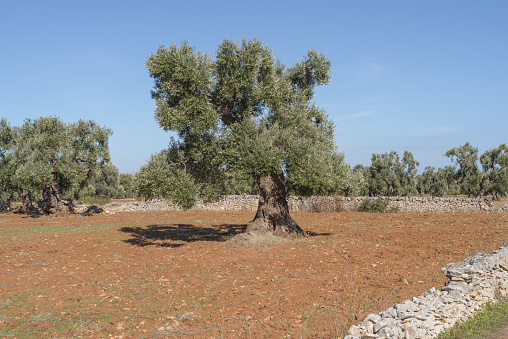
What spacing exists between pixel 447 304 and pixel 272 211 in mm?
13384

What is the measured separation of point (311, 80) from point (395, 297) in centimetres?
1710

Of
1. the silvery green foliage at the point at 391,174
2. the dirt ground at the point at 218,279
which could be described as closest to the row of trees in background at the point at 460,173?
the silvery green foliage at the point at 391,174

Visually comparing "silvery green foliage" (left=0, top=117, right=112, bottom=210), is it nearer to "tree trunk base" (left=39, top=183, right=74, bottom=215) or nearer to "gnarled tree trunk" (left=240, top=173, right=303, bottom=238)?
"tree trunk base" (left=39, top=183, right=74, bottom=215)

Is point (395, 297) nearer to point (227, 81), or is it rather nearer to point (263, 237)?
point (263, 237)

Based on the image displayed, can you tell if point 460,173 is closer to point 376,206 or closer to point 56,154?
point 376,206

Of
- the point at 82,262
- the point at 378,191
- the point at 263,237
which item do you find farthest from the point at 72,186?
the point at 378,191

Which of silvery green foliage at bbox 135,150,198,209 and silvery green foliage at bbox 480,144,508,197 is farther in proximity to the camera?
silvery green foliage at bbox 480,144,508,197

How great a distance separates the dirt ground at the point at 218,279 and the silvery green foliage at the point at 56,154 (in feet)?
38.7

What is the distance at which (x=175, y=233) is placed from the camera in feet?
92.2

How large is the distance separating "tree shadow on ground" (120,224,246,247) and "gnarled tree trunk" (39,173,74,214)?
14.8 meters

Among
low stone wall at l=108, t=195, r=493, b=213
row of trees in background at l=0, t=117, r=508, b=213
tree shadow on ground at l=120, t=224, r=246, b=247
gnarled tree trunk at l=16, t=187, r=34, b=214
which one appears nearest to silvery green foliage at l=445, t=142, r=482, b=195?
row of trees in background at l=0, t=117, r=508, b=213

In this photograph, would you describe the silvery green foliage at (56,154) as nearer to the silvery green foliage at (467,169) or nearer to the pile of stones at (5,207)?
the pile of stones at (5,207)

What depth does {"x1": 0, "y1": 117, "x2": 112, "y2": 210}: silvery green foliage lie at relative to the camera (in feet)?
123

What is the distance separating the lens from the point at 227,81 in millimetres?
21750
